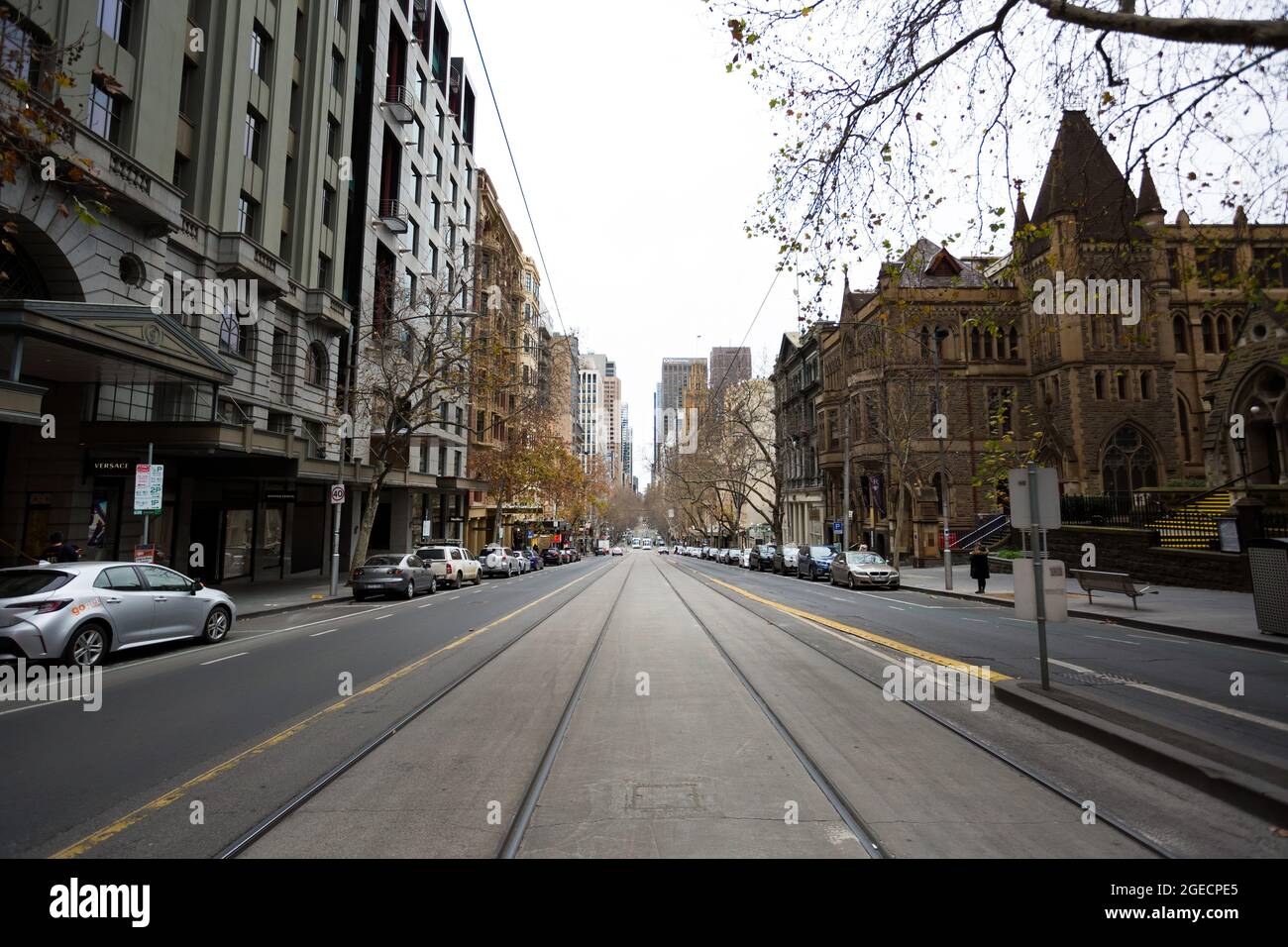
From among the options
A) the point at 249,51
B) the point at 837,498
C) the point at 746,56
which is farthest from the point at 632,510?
the point at 746,56

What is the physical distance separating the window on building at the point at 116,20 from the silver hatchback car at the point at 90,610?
50.7 feet

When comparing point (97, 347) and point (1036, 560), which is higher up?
point (97, 347)

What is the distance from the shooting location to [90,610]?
9.25 m

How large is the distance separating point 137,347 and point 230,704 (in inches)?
429

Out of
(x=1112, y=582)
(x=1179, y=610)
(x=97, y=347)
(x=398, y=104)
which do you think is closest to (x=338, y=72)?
(x=398, y=104)

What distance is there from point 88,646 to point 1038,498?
41.2 feet

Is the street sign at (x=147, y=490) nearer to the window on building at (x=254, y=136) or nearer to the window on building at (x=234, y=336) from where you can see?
the window on building at (x=234, y=336)

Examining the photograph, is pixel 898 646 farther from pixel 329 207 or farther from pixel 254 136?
pixel 329 207

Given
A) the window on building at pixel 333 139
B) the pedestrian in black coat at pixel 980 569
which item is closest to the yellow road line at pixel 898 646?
the pedestrian in black coat at pixel 980 569

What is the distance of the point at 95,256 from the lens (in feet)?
55.1

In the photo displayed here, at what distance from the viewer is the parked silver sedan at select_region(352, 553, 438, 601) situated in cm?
2145

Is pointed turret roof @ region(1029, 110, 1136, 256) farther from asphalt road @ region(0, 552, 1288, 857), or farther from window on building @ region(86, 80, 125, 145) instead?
window on building @ region(86, 80, 125, 145)

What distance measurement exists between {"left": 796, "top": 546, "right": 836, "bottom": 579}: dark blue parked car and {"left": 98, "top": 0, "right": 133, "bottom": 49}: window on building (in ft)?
107

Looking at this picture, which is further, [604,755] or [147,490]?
[147,490]
